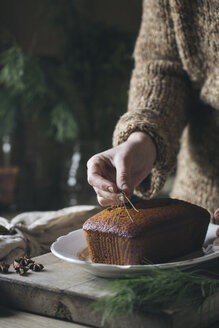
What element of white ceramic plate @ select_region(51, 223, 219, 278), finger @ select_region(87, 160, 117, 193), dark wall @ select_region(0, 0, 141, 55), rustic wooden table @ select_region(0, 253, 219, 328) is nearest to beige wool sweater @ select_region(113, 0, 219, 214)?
finger @ select_region(87, 160, 117, 193)

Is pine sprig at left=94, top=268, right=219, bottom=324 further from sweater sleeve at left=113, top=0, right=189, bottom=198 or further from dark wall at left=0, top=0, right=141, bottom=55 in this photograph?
dark wall at left=0, top=0, right=141, bottom=55

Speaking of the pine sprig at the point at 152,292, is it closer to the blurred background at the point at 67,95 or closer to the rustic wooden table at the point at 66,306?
the rustic wooden table at the point at 66,306

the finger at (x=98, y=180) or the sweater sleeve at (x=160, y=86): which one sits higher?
the sweater sleeve at (x=160, y=86)

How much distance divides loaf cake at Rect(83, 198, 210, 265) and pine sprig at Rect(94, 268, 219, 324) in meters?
0.09

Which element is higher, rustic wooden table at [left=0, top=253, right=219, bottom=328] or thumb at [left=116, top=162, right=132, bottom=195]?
thumb at [left=116, top=162, right=132, bottom=195]

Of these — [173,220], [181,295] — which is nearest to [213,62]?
[173,220]

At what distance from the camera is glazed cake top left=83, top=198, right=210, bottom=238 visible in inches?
28.2

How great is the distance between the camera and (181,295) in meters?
0.58

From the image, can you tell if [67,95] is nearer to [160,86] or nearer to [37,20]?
[37,20]

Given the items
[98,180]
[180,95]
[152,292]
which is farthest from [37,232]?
[180,95]

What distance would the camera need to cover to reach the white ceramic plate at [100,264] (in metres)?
0.63

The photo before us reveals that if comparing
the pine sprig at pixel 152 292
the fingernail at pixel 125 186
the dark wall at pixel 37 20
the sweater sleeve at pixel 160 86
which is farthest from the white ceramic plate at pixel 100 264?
the dark wall at pixel 37 20

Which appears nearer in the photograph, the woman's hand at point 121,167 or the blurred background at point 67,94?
the woman's hand at point 121,167

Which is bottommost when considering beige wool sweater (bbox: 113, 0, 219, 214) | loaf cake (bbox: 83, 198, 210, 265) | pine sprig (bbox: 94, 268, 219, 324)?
pine sprig (bbox: 94, 268, 219, 324)
